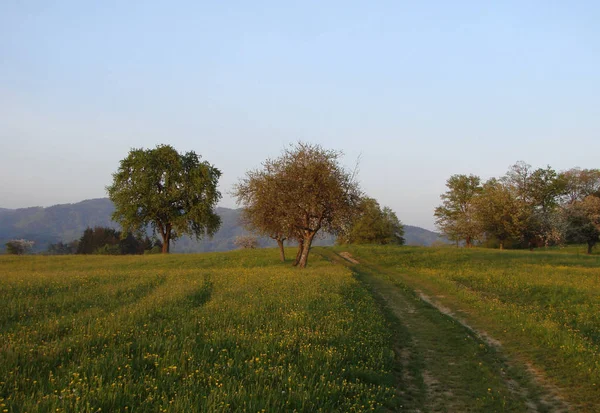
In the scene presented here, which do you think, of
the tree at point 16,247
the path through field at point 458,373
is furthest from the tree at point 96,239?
the path through field at point 458,373

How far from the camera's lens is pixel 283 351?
9359 mm

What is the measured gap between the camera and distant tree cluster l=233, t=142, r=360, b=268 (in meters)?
34.2

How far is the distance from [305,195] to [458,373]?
25.2 m

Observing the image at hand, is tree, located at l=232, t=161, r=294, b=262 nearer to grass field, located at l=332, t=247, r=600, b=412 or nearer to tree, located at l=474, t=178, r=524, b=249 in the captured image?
grass field, located at l=332, t=247, r=600, b=412

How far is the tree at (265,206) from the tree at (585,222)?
55.3m

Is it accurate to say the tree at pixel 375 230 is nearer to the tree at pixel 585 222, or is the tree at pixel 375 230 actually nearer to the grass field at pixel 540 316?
the tree at pixel 585 222

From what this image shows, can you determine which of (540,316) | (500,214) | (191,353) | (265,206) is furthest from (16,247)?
(540,316)

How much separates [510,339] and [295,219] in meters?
23.9

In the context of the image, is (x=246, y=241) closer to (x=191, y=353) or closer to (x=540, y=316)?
(x=540, y=316)

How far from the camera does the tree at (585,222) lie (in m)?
66.6

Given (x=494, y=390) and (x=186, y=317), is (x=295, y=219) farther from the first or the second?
(x=494, y=390)

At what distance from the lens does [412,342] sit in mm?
12781

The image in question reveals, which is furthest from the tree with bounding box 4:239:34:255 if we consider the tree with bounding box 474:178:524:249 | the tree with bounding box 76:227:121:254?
the tree with bounding box 474:178:524:249

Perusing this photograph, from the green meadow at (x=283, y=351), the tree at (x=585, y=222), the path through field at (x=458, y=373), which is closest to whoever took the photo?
the green meadow at (x=283, y=351)
